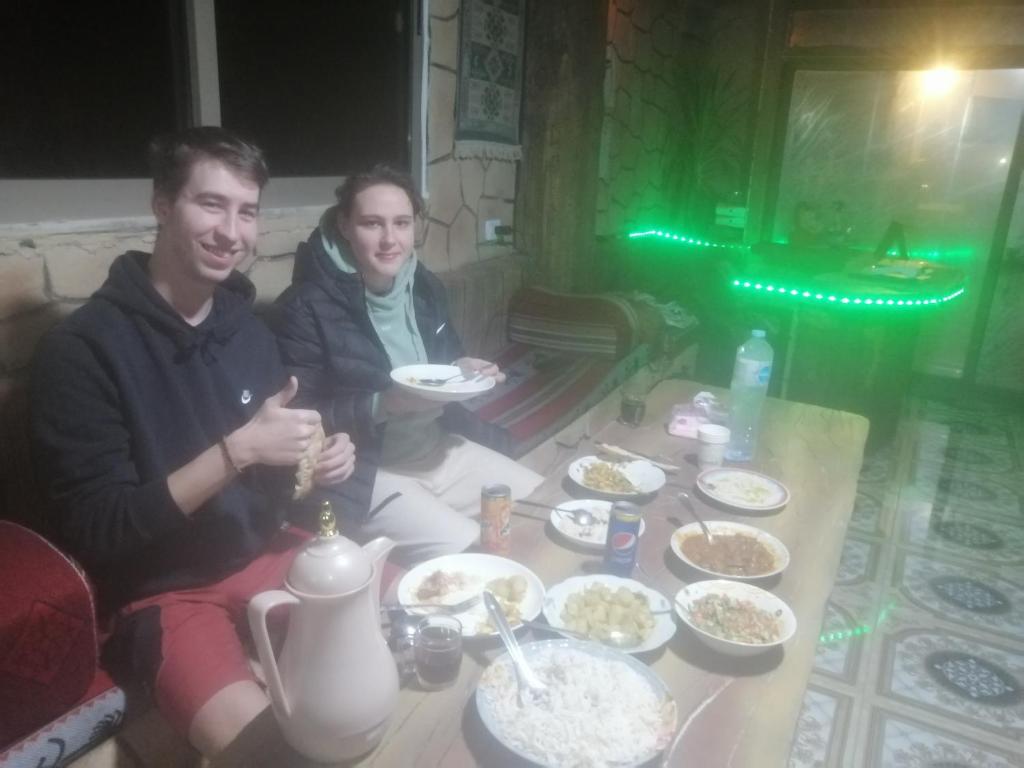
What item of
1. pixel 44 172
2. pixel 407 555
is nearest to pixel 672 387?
pixel 407 555

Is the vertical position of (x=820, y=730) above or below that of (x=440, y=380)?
below

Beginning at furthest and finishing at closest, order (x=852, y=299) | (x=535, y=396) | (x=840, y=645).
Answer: (x=852, y=299), (x=535, y=396), (x=840, y=645)

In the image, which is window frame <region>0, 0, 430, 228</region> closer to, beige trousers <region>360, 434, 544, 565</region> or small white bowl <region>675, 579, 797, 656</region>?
beige trousers <region>360, 434, 544, 565</region>

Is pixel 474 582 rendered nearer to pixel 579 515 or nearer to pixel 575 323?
pixel 579 515

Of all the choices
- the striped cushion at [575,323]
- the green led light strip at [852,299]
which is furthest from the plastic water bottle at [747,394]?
the green led light strip at [852,299]

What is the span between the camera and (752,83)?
5.57 m

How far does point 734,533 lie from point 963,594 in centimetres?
173

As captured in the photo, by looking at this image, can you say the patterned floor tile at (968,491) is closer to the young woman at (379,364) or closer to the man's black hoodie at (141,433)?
the young woman at (379,364)

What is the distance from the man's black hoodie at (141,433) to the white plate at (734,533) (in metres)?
0.87

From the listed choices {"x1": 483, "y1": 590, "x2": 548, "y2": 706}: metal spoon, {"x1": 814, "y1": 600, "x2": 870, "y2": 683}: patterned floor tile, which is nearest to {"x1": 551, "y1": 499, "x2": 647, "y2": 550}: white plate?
{"x1": 483, "y1": 590, "x2": 548, "y2": 706}: metal spoon

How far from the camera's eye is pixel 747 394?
80.8 inches

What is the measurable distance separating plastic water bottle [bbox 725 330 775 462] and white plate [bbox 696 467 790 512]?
147 millimetres

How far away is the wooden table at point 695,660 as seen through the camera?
3.27ft

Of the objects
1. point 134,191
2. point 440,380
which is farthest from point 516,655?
point 134,191
